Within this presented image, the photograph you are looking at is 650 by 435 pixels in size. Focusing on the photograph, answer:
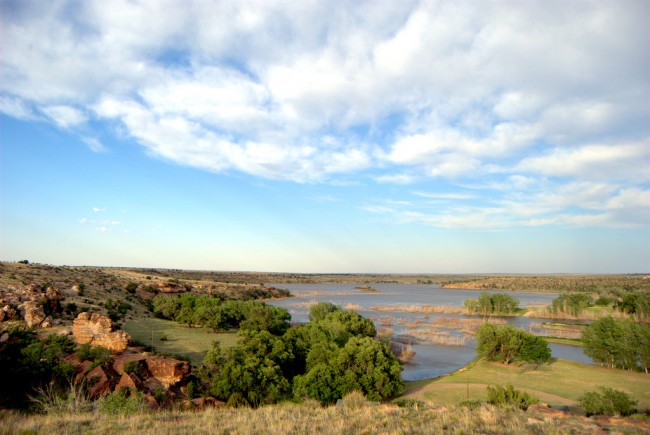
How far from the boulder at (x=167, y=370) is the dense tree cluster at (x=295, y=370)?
52.7 inches

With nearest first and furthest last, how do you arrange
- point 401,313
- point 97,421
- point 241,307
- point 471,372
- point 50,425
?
1. point 50,425
2. point 97,421
3. point 471,372
4. point 241,307
5. point 401,313

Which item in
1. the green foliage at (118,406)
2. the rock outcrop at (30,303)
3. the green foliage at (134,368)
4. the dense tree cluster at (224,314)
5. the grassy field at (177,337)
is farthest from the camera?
the dense tree cluster at (224,314)

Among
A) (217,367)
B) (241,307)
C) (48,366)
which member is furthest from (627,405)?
(241,307)

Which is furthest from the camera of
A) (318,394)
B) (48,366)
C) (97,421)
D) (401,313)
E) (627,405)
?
(401,313)

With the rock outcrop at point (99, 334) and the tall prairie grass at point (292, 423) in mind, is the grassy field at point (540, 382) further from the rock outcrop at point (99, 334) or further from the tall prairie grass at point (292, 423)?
the rock outcrop at point (99, 334)

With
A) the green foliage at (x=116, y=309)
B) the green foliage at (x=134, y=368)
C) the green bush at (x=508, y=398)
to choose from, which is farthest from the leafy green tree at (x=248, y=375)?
the green foliage at (x=116, y=309)

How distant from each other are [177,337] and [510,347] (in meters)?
26.4

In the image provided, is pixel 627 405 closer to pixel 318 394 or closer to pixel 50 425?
pixel 318 394

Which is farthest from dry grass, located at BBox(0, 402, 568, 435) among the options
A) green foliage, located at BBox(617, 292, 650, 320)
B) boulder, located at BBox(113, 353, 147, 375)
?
green foliage, located at BBox(617, 292, 650, 320)

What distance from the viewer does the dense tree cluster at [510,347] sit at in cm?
2825

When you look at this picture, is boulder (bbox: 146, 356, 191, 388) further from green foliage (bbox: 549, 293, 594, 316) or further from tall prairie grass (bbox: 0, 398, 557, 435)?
green foliage (bbox: 549, 293, 594, 316)

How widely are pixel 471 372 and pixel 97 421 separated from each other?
2414 centimetres

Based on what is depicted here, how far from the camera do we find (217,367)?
19984 mm

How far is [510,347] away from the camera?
28547 mm
